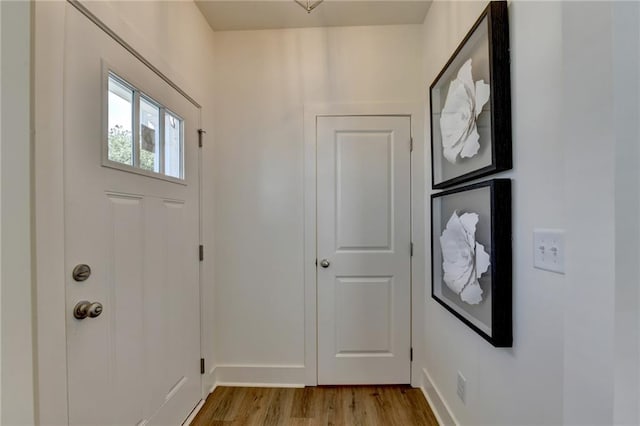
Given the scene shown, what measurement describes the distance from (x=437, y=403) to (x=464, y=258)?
1.07 metres

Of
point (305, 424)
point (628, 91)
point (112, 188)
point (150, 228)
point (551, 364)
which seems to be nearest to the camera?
point (628, 91)

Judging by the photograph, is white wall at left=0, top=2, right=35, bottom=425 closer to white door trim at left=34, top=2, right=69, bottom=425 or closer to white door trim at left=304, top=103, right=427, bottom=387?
white door trim at left=34, top=2, right=69, bottom=425

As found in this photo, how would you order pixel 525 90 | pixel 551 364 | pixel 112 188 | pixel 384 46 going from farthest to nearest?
pixel 384 46
pixel 112 188
pixel 525 90
pixel 551 364

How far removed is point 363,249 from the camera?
2.09 m

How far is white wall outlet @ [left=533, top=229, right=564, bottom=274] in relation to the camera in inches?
32.1

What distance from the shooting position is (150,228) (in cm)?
140

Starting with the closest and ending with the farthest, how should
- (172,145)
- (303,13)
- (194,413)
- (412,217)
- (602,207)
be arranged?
(602,207) → (172,145) → (194,413) → (303,13) → (412,217)

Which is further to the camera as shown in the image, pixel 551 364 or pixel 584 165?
pixel 551 364

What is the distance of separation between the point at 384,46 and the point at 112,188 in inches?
77.7

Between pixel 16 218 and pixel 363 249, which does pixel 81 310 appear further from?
pixel 363 249

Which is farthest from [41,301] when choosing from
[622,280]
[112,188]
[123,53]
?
[622,280]

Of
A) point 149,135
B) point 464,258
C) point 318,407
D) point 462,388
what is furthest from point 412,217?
point 149,135

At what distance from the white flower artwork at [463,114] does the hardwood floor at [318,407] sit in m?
1.59

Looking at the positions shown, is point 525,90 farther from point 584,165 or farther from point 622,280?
point 622,280
